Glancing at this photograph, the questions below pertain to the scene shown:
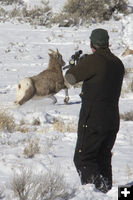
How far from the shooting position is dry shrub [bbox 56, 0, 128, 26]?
3281 centimetres

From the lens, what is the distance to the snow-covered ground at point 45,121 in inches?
257

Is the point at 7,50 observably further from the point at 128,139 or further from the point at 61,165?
the point at 61,165

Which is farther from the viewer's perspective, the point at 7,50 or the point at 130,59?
the point at 7,50

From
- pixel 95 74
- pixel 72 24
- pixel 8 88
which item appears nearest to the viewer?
pixel 95 74

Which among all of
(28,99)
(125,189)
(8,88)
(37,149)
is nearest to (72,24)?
(8,88)

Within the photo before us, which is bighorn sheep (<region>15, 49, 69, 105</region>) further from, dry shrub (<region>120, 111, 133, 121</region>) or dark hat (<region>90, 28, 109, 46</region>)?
dark hat (<region>90, 28, 109, 46</region>)

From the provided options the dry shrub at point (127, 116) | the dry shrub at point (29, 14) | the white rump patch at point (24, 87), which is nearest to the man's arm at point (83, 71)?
the dry shrub at point (127, 116)

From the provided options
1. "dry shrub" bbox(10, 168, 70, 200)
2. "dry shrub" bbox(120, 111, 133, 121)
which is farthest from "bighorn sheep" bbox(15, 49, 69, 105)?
"dry shrub" bbox(10, 168, 70, 200)

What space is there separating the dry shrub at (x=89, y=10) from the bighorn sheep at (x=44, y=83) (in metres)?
19.1

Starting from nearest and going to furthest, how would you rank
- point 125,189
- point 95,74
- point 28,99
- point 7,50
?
point 125,189 → point 95,74 → point 28,99 → point 7,50

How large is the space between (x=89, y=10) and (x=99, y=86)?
29.9m

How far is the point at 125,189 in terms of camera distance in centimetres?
421

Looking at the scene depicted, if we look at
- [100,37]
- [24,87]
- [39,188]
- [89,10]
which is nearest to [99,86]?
[100,37]

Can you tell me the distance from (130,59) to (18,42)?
6.61 meters
